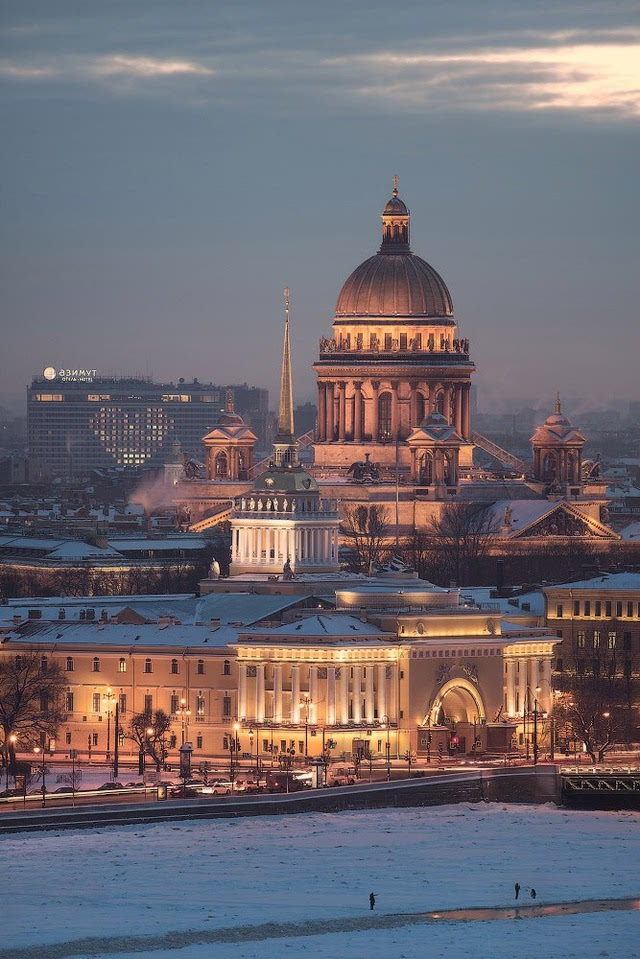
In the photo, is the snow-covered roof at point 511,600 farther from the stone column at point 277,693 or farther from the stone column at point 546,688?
the stone column at point 277,693

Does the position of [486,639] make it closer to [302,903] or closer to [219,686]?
[219,686]

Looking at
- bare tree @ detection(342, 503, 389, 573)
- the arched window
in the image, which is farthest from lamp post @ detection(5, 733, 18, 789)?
the arched window

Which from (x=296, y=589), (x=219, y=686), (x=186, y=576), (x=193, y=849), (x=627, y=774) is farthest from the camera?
(x=186, y=576)

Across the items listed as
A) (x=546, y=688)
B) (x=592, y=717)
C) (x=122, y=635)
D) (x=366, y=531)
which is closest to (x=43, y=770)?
(x=122, y=635)

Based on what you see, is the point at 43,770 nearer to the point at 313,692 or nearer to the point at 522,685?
the point at 313,692

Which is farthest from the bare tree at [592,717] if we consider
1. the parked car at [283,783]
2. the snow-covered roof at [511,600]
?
the parked car at [283,783]

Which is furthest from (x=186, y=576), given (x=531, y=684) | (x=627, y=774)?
(x=627, y=774)
